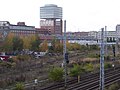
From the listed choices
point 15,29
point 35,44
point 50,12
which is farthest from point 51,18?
point 35,44

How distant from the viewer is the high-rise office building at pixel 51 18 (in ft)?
333

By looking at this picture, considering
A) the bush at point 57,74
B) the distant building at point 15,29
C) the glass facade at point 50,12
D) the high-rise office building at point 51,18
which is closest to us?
the bush at point 57,74

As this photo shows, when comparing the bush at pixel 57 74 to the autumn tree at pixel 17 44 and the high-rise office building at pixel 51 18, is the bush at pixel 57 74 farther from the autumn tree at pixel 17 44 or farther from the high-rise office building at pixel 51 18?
the high-rise office building at pixel 51 18

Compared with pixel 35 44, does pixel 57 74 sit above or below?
below

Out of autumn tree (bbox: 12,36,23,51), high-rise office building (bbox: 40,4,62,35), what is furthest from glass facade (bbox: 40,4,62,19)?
autumn tree (bbox: 12,36,23,51)

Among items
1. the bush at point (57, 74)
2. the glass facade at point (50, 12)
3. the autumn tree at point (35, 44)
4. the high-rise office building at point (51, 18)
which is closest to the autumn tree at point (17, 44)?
the autumn tree at point (35, 44)

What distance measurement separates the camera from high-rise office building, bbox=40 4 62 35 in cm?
10144

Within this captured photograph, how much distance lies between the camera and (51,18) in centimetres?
10669

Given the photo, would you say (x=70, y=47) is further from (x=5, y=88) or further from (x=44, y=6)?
(x=44, y=6)

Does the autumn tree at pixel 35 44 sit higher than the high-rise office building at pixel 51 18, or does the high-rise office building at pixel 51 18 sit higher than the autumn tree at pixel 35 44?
the high-rise office building at pixel 51 18

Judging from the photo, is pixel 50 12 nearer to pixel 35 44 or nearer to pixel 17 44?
pixel 35 44

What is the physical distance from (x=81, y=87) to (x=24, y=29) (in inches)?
2461

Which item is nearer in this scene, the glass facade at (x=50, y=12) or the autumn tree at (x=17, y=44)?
the autumn tree at (x=17, y=44)

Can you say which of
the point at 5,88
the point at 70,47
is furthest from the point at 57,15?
the point at 5,88
